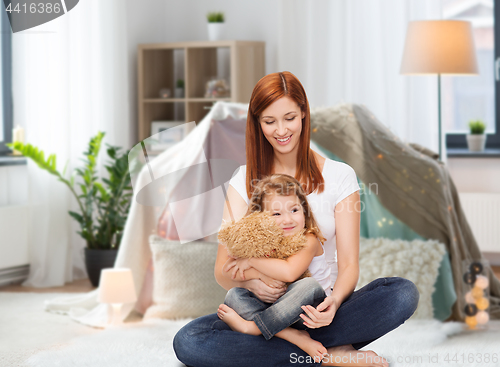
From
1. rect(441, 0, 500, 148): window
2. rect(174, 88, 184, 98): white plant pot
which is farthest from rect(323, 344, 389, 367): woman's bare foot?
rect(174, 88, 184, 98): white plant pot

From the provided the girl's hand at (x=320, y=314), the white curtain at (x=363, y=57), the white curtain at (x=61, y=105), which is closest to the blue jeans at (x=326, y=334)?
the girl's hand at (x=320, y=314)

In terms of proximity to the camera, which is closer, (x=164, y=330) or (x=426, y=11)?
(x=164, y=330)

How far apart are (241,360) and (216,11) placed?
3315 millimetres

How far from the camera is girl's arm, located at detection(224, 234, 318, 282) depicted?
1367 millimetres

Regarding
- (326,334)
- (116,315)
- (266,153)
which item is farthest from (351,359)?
(116,315)

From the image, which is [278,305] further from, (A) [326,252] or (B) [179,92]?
(B) [179,92]

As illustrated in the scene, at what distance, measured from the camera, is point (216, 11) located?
437 centimetres

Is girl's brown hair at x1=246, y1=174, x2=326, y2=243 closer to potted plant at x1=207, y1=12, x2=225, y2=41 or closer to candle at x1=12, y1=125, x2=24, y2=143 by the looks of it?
candle at x1=12, y1=125, x2=24, y2=143

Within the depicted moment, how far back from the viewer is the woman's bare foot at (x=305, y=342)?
143 centimetres

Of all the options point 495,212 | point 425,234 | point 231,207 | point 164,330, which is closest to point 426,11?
point 495,212

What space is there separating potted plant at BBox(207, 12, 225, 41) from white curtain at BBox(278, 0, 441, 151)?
42 cm

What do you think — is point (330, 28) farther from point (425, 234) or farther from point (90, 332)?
point (90, 332)

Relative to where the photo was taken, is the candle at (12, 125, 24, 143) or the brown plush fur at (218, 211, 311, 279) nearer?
the brown plush fur at (218, 211, 311, 279)

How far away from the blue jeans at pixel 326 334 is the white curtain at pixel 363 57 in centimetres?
246
